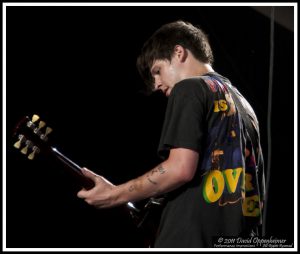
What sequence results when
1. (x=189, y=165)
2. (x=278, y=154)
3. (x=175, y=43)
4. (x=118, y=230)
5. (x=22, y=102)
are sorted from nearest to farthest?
1. (x=189, y=165)
2. (x=175, y=43)
3. (x=22, y=102)
4. (x=118, y=230)
5. (x=278, y=154)

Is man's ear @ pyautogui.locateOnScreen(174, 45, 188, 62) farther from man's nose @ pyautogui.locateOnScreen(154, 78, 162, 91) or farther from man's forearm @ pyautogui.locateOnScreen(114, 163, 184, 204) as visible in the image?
man's forearm @ pyautogui.locateOnScreen(114, 163, 184, 204)

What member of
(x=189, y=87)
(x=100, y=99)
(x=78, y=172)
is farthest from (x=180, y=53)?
(x=100, y=99)

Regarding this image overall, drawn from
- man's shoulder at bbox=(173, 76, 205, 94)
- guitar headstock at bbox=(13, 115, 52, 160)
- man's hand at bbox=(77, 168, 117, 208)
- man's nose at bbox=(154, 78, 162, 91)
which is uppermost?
man's shoulder at bbox=(173, 76, 205, 94)

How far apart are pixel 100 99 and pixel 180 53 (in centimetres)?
117

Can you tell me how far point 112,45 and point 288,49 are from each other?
116cm

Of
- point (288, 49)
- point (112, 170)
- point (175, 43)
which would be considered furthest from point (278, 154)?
point (175, 43)

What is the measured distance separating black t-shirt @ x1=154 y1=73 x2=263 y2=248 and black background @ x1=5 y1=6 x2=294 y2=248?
3.62 ft

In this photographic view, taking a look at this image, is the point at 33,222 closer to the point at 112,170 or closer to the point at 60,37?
the point at 112,170

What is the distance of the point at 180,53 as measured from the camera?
1.88 meters

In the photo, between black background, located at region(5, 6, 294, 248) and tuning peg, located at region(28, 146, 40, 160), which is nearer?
tuning peg, located at region(28, 146, 40, 160)

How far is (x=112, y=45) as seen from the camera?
296 cm

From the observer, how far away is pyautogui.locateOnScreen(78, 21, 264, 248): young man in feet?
4.99

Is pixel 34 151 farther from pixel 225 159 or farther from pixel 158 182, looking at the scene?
pixel 225 159

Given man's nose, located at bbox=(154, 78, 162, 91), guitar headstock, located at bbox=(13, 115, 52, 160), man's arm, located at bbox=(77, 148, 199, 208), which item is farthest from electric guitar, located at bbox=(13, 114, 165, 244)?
man's nose, located at bbox=(154, 78, 162, 91)
